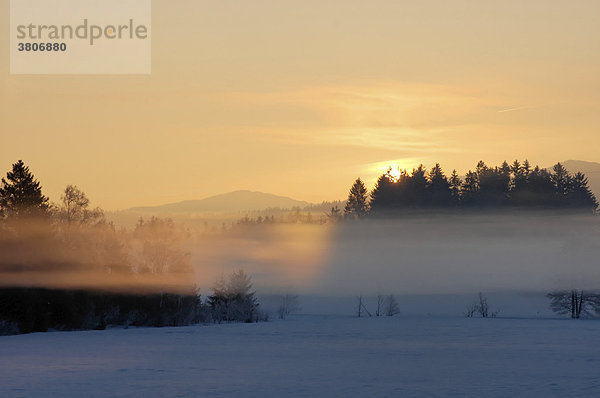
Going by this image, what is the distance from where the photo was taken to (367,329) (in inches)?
3014

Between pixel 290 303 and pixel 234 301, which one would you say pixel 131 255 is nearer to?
pixel 234 301

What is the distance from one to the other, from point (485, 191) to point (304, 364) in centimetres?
6380

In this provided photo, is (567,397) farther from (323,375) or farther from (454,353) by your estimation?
(454,353)

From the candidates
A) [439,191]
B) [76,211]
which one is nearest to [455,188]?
[439,191]

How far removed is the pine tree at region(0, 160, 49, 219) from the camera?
70625 millimetres

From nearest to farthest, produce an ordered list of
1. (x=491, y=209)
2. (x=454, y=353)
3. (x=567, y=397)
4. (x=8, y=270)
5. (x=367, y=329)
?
(x=567, y=397) < (x=454, y=353) < (x=8, y=270) < (x=367, y=329) < (x=491, y=209)

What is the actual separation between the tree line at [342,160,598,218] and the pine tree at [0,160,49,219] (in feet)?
154

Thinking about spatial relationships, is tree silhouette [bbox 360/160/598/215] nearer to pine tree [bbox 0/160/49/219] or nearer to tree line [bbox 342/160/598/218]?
tree line [bbox 342/160/598/218]

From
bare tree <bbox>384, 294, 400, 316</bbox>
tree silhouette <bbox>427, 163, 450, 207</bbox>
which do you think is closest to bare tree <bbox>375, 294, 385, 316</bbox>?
bare tree <bbox>384, 294, 400, 316</bbox>

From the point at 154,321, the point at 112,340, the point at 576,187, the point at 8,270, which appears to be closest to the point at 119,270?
the point at 154,321

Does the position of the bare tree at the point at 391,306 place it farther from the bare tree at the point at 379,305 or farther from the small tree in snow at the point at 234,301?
the small tree in snow at the point at 234,301

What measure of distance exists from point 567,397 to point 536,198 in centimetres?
6856

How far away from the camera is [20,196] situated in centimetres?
7094

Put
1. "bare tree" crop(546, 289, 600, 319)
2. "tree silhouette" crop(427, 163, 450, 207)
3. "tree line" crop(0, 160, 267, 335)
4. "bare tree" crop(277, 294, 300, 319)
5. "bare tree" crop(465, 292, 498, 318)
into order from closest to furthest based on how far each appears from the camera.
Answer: "tree line" crop(0, 160, 267, 335) → "bare tree" crop(546, 289, 600, 319) → "tree silhouette" crop(427, 163, 450, 207) → "bare tree" crop(465, 292, 498, 318) → "bare tree" crop(277, 294, 300, 319)
